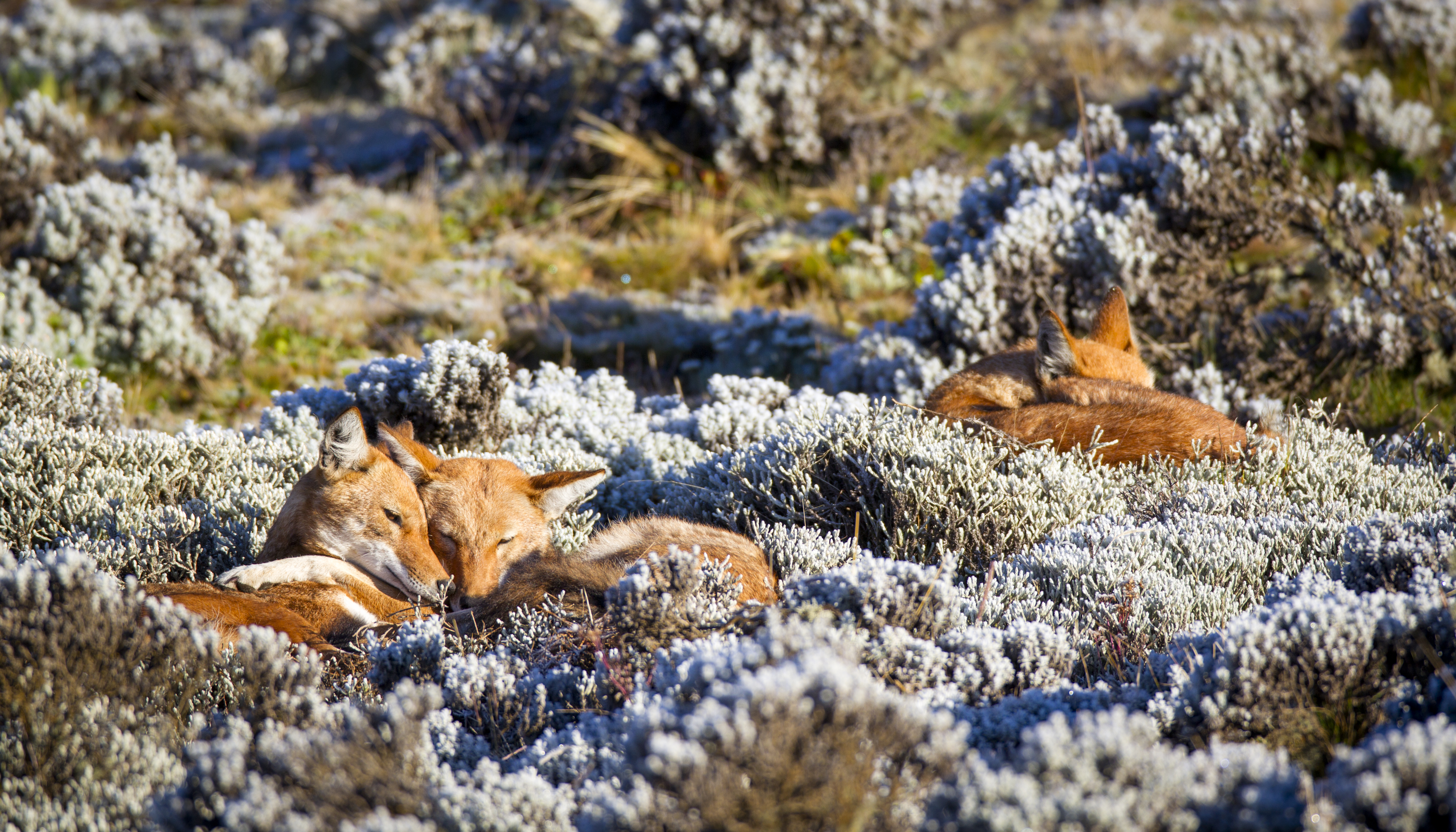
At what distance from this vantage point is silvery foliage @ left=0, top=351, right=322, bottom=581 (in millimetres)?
4406

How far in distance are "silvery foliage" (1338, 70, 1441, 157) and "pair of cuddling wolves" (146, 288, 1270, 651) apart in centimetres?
544

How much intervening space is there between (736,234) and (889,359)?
282 centimetres

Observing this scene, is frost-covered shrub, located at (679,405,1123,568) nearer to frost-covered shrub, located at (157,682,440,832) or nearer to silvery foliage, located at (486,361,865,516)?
silvery foliage, located at (486,361,865,516)

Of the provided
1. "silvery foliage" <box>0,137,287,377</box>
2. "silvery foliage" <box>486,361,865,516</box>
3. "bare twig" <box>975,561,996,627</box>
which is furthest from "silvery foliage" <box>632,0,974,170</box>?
"bare twig" <box>975,561,996,627</box>

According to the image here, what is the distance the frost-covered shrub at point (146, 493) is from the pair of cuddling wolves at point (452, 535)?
444 mm

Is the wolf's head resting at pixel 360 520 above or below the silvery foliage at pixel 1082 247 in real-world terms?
below

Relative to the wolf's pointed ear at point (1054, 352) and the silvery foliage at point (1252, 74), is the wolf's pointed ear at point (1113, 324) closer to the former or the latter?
the wolf's pointed ear at point (1054, 352)

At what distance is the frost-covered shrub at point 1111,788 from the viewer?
77.3 inches

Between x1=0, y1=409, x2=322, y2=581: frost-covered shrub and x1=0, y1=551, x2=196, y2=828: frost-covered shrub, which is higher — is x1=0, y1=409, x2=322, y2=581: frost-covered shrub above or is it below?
below

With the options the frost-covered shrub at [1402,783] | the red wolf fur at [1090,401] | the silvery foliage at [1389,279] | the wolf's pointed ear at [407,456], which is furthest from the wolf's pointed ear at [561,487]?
the silvery foliage at [1389,279]

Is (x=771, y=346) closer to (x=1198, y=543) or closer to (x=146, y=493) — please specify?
(x=1198, y=543)

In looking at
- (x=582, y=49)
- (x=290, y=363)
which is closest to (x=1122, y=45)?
(x=582, y=49)

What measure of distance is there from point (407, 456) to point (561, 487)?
72cm

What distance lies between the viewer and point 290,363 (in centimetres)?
721
